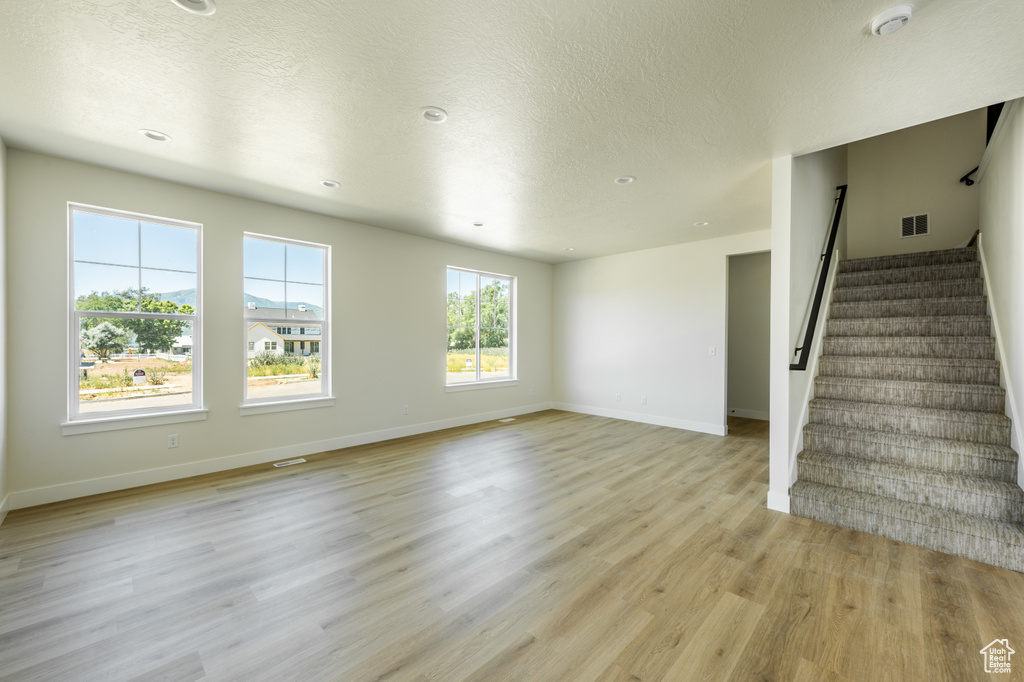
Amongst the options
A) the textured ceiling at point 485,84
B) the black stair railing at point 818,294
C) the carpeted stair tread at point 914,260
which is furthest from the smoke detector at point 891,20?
the carpeted stair tread at point 914,260

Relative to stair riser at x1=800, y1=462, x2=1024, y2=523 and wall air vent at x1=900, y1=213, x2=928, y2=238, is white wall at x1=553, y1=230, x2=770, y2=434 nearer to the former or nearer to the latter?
wall air vent at x1=900, y1=213, x2=928, y2=238

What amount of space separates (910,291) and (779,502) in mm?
2629

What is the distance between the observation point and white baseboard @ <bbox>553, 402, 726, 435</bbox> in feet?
18.7

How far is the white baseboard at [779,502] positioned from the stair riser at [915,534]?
4cm

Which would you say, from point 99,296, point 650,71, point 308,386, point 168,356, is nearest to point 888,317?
point 650,71

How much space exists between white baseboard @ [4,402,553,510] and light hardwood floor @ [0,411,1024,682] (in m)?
0.13

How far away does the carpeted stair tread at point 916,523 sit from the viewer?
2.35 meters

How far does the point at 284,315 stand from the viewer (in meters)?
4.56

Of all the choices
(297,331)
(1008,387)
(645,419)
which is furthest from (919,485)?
(297,331)

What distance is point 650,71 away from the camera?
2160 mm

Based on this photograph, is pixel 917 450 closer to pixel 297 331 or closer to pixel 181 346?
pixel 297 331

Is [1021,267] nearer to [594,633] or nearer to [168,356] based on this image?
[594,633]

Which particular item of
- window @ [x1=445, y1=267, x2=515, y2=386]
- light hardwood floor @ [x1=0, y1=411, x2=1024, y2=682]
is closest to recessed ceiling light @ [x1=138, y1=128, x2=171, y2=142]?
light hardwood floor @ [x1=0, y1=411, x2=1024, y2=682]

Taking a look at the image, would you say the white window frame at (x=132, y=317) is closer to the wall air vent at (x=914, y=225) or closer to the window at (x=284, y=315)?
the window at (x=284, y=315)
